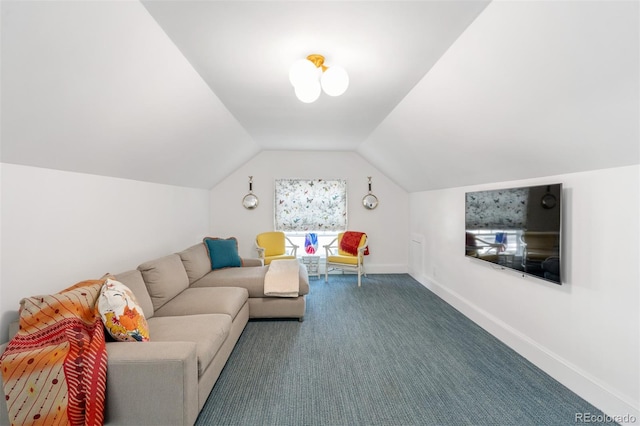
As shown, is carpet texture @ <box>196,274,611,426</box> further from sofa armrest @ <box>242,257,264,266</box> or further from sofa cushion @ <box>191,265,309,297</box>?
sofa armrest @ <box>242,257,264,266</box>

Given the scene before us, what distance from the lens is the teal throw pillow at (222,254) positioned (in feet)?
13.1

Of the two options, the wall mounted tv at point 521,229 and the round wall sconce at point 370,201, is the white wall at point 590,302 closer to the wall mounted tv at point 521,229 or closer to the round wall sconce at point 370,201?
the wall mounted tv at point 521,229

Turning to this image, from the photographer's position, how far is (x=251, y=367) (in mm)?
2441

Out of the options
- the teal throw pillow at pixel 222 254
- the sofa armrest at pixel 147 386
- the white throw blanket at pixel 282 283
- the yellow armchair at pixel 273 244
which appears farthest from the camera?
the yellow armchair at pixel 273 244

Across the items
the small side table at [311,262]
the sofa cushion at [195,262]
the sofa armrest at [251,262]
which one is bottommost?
the small side table at [311,262]

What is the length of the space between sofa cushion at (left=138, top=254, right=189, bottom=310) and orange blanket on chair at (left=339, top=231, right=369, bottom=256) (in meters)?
2.92

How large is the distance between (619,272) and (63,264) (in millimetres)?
3888

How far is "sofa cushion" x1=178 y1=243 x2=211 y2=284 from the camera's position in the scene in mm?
3404

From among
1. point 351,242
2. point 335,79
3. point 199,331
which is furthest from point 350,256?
point 335,79

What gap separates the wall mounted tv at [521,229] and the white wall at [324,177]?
248 cm

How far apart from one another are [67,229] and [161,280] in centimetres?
84

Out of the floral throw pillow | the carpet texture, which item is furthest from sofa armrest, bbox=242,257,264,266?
the floral throw pillow

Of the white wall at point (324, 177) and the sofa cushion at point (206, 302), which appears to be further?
the white wall at point (324, 177)

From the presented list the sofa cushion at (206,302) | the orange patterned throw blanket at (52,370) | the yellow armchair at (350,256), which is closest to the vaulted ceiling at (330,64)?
the orange patterned throw blanket at (52,370)
